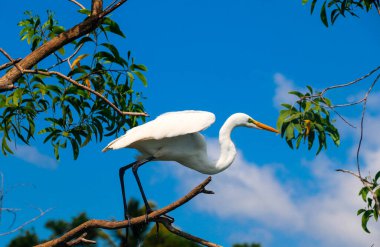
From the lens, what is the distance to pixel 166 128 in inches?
184

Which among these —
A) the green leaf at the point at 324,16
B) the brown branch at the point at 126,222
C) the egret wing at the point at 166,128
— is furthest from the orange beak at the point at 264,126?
the brown branch at the point at 126,222

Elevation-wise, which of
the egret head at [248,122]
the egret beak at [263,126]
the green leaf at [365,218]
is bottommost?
the green leaf at [365,218]

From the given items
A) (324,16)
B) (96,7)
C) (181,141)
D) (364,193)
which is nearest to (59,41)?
(96,7)

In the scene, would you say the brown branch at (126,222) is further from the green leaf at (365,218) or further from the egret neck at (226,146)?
the green leaf at (365,218)

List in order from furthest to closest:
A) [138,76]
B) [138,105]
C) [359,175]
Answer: [138,105], [138,76], [359,175]

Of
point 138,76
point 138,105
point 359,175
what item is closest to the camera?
point 359,175

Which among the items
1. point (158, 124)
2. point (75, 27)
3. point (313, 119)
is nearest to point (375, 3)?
point (313, 119)

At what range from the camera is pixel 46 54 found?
489cm

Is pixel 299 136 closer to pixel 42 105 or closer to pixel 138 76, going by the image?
pixel 138 76

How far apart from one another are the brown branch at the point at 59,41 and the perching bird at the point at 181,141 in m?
0.77

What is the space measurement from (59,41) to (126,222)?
139 cm

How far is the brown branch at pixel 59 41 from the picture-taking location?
4.83m

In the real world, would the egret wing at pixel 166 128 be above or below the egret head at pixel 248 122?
below

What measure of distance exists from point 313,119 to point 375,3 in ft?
2.97
